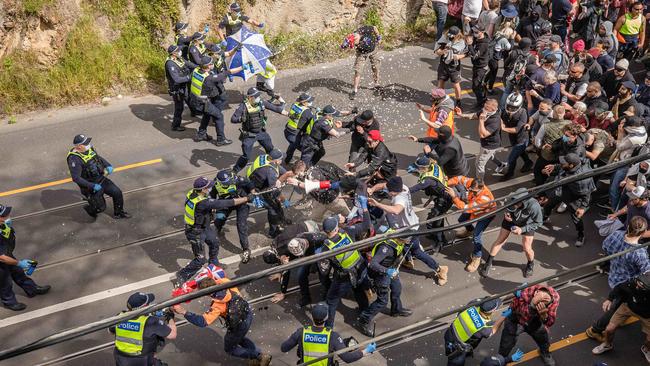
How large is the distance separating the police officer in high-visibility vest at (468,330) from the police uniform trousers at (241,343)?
235 centimetres

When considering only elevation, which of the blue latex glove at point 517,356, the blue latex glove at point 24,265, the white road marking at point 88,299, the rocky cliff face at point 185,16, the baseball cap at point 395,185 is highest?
the rocky cliff face at point 185,16

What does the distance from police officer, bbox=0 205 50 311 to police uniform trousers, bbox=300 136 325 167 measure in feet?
14.8

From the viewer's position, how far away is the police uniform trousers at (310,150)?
1120 cm

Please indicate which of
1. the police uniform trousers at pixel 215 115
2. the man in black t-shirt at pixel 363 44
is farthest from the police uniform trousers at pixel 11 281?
the man in black t-shirt at pixel 363 44

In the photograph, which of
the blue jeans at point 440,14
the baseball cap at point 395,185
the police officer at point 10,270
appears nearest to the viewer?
the police officer at point 10,270

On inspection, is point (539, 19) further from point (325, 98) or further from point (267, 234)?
point (267, 234)

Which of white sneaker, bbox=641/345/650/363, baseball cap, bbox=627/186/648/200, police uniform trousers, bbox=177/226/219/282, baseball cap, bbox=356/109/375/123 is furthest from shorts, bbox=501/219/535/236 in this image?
police uniform trousers, bbox=177/226/219/282

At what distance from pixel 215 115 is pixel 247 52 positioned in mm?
1410

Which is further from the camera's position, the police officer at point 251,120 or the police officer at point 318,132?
the police officer at point 251,120

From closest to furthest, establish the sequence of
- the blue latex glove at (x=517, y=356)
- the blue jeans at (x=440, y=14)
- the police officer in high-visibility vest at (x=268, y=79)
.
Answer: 1. the blue latex glove at (x=517, y=356)
2. the police officer in high-visibility vest at (x=268, y=79)
3. the blue jeans at (x=440, y=14)

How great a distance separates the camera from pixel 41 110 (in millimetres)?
13992

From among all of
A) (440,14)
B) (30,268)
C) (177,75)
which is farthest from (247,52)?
(30,268)

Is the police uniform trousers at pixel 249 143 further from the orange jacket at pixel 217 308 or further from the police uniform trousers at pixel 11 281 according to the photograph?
the orange jacket at pixel 217 308

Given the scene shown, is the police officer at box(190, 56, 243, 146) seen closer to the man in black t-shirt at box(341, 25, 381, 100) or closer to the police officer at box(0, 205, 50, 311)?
the man in black t-shirt at box(341, 25, 381, 100)
